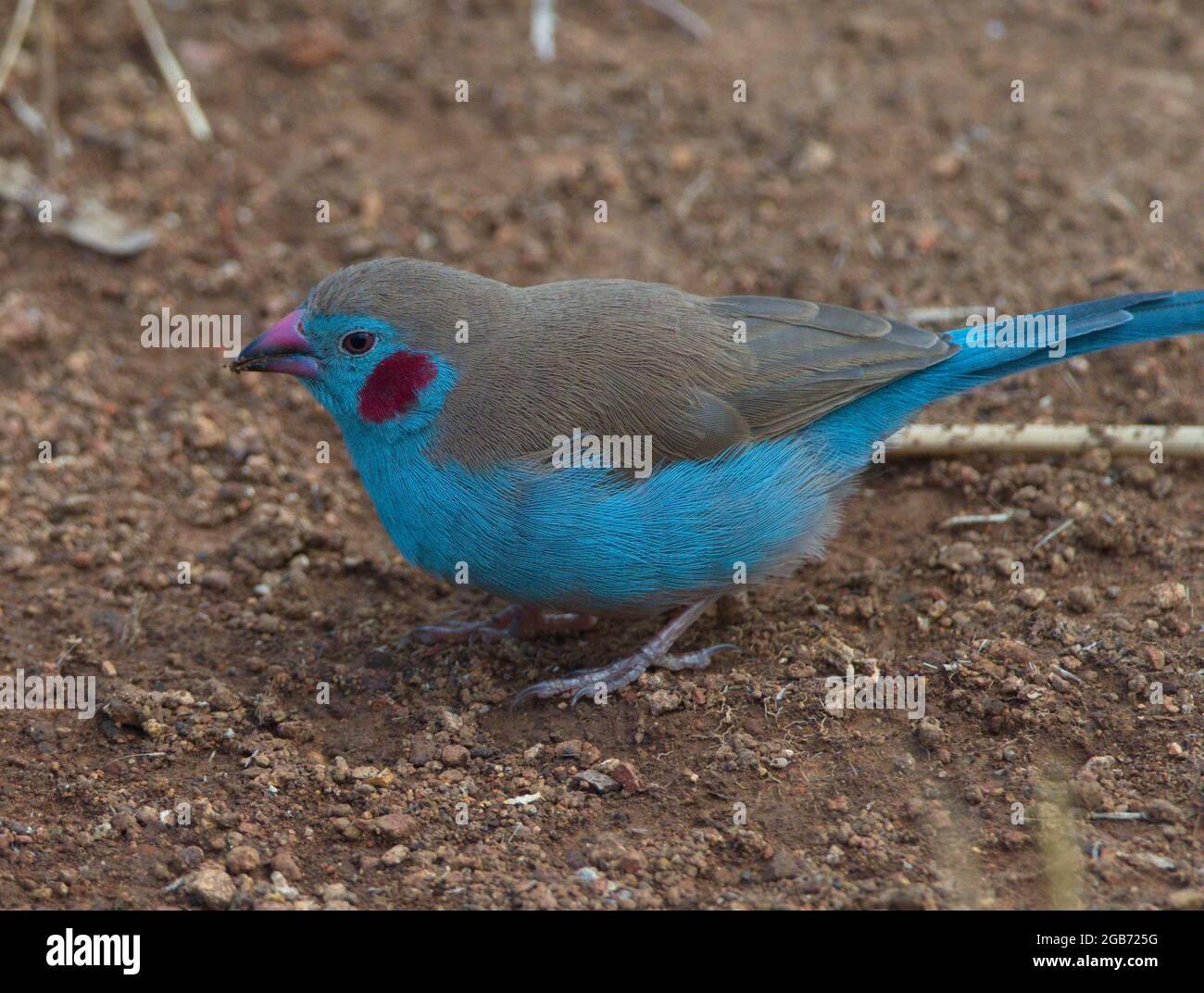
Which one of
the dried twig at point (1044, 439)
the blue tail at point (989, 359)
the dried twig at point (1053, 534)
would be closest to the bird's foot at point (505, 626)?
the blue tail at point (989, 359)

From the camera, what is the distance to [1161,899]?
144 inches

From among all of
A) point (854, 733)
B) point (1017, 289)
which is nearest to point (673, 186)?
point (1017, 289)

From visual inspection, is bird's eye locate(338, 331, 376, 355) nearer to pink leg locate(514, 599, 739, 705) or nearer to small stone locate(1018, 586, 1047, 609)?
pink leg locate(514, 599, 739, 705)

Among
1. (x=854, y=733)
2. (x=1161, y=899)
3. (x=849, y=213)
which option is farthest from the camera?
(x=849, y=213)

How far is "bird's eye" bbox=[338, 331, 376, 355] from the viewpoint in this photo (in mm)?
4902

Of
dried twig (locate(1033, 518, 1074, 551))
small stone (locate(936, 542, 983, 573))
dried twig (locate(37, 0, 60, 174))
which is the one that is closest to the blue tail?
small stone (locate(936, 542, 983, 573))

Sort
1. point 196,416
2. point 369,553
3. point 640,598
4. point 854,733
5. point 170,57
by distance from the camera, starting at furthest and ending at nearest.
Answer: point 170,57 < point 196,416 < point 369,553 < point 640,598 < point 854,733

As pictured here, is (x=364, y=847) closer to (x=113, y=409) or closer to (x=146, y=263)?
(x=113, y=409)

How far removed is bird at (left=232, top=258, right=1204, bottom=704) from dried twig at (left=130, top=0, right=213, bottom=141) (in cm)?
288

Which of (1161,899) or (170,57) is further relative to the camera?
Answer: (170,57)

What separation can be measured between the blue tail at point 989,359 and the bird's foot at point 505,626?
1178 mm

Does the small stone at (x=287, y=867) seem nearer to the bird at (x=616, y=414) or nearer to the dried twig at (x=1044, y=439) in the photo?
the bird at (x=616, y=414)

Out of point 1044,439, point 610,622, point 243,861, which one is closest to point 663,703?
point 610,622

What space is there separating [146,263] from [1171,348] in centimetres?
472
